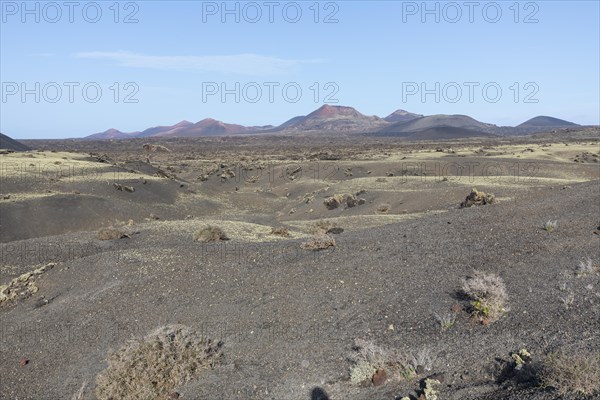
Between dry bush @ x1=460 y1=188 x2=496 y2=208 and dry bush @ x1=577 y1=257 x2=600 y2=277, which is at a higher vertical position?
dry bush @ x1=460 y1=188 x2=496 y2=208

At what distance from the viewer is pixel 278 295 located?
10.2 m

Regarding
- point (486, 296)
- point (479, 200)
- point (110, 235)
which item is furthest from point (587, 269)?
point (110, 235)

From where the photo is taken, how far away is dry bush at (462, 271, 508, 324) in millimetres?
8328

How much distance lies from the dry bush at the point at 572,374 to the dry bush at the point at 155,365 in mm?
4942

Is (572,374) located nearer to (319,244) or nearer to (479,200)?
(319,244)

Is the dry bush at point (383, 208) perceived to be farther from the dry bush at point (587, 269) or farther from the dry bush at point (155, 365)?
the dry bush at point (155, 365)

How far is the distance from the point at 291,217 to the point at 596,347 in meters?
24.1

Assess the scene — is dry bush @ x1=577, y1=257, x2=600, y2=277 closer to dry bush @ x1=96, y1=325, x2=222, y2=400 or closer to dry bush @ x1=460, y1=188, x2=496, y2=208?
dry bush @ x1=96, y1=325, x2=222, y2=400

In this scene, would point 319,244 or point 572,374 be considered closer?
point 572,374

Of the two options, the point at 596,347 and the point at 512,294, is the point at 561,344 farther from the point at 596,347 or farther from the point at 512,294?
the point at 512,294

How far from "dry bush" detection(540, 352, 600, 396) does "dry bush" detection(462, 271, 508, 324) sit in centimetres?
213

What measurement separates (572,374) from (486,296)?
3027 mm

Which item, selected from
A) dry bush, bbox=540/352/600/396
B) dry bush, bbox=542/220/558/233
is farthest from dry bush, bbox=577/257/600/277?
dry bush, bbox=540/352/600/396

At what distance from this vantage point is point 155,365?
7875 millimetres
